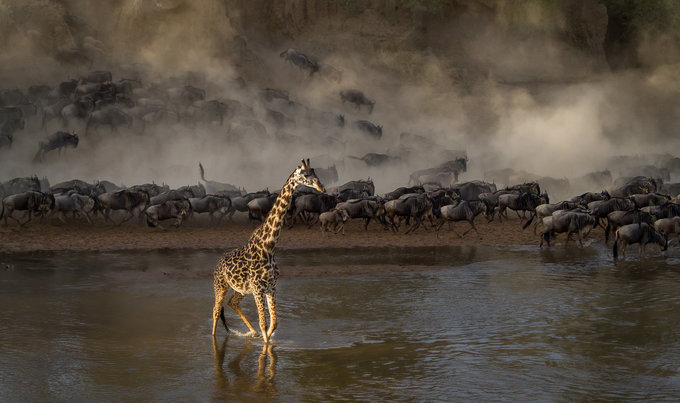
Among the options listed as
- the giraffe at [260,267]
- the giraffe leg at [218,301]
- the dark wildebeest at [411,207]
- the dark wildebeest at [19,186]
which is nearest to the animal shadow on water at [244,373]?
the giraffe at [260,267]

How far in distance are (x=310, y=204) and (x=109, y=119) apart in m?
17.4

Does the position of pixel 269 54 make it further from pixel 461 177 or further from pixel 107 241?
pixel 107 241

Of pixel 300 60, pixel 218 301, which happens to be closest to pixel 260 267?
pixel 218 301

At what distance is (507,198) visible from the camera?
27156mm

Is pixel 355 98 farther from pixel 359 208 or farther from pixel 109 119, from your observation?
pixel 359 208

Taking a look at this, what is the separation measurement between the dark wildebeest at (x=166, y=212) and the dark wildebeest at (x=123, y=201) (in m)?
1.27

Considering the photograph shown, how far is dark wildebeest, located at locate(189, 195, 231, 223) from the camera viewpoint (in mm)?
27573

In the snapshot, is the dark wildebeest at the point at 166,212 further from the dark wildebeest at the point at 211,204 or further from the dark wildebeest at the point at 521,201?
the dark wildebeest at the point at 521,201

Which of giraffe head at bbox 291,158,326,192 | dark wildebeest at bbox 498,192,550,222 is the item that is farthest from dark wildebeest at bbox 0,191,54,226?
giraffe head at bbox 291,158,326,192

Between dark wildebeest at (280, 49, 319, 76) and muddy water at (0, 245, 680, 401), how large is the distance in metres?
31.6

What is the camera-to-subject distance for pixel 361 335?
11.6 metres

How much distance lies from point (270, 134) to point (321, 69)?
8009 millimetres

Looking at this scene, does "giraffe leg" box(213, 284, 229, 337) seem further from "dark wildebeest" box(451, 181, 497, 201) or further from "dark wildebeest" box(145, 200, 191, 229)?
"dark wildebeest" box(451, 181, 497, 201)

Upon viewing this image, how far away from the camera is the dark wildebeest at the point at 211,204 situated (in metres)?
27.6
